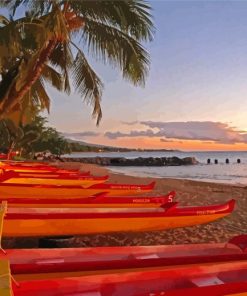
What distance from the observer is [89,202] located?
5297 millimetres

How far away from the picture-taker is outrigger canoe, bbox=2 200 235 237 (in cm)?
432

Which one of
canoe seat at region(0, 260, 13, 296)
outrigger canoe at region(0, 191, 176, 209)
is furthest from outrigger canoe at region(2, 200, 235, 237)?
canoe seat at region(0, 260, 13, 296)

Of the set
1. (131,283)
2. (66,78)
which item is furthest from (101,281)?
(66,78)

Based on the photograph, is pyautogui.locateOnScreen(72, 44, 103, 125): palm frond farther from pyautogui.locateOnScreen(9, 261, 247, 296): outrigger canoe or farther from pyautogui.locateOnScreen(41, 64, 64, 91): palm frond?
pyautogui.locateOnScreen(9, 261, 247, 296): outrigger canoe

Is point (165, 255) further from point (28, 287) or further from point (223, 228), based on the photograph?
point (223, 228)

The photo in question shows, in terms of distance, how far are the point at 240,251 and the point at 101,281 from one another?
53.6 inches

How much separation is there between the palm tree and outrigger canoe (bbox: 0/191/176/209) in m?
3.34

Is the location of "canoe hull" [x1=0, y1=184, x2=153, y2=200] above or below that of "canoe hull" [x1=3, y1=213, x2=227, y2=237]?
above

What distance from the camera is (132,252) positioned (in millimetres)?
2803

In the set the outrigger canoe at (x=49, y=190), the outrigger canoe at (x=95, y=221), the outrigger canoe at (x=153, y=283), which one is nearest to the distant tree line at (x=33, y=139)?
the outrigger canoe at (x=49, y=190)

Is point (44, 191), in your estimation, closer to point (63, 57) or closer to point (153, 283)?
point (63, 57)

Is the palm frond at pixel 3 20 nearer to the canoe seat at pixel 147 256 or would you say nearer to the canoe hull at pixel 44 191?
the canoe hull at pixel 44 191

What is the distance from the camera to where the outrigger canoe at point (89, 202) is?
506 cm

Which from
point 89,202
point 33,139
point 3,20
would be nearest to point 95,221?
point 89,202
